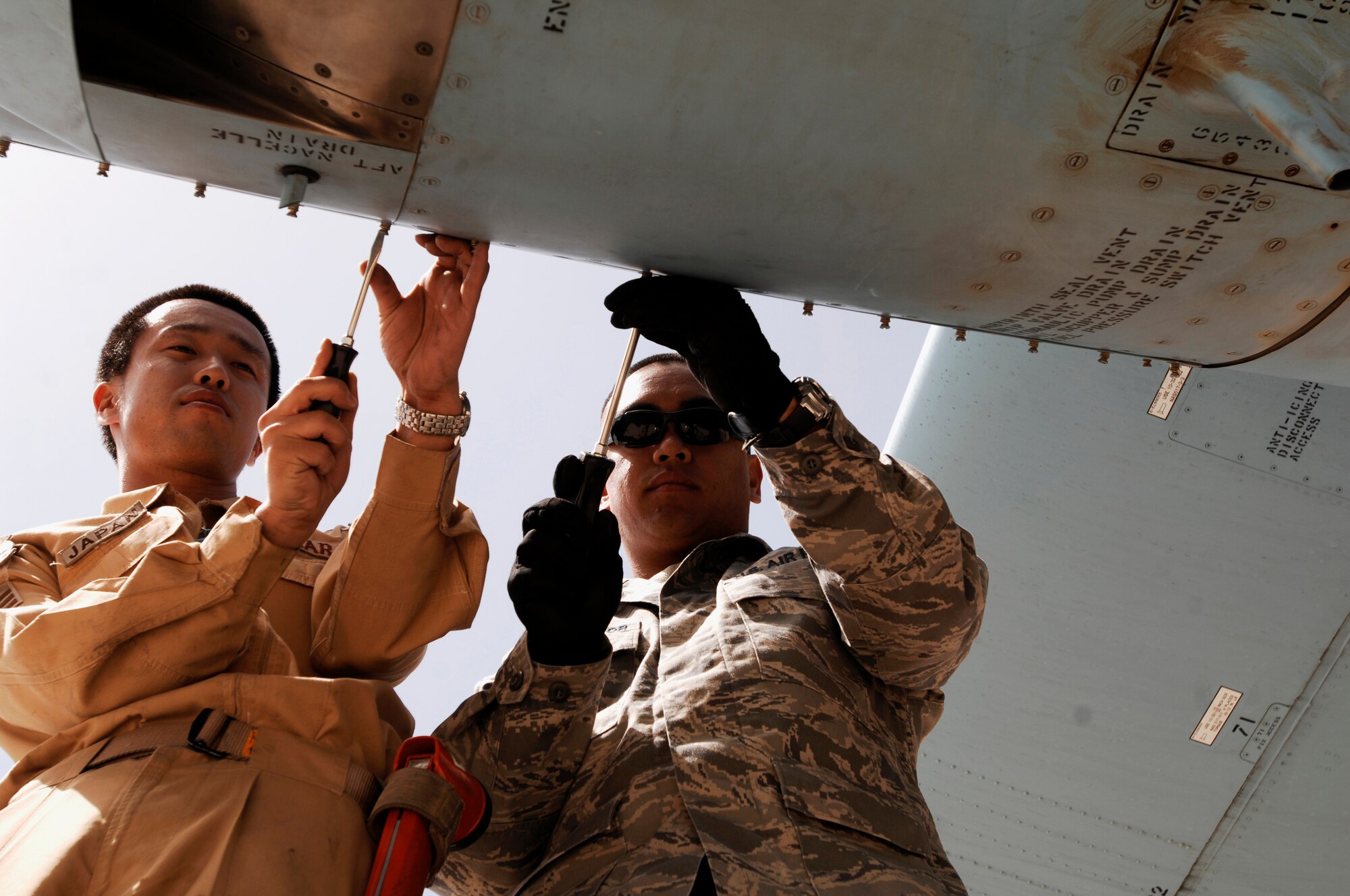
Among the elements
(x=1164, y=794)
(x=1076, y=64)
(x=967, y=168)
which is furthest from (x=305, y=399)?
(x=1164, y=794)

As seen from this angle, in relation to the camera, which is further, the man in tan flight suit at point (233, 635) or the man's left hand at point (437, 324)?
the man's left hand at point (437, 324)

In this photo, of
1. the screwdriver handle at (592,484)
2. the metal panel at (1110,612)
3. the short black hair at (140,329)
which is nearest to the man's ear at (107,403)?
the short black hair at (140,329)

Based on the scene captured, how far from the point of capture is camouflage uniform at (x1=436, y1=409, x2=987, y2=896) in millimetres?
2680

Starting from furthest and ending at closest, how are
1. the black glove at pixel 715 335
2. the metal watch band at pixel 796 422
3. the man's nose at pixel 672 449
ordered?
the man's nose at pixel 672 449, the metal watch band at pixel 796 422, the black glove at pixel 715 335

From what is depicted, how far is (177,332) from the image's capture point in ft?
11.2

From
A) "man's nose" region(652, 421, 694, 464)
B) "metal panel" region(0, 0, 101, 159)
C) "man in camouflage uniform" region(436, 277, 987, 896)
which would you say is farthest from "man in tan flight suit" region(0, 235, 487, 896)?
"man's nose" region(652, 421, 694, 464)

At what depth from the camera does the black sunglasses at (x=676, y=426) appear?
388cm

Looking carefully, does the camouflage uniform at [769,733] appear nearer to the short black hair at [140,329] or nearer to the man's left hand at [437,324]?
the man's left hand at [437,324]

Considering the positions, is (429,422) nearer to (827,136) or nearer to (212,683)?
(212,683)

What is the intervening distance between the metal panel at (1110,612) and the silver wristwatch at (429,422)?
2.37m

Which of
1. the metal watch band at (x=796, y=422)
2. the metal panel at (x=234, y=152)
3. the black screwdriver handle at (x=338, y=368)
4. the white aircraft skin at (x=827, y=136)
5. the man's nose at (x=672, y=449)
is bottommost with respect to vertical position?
the man's nose at (x=672, y=449)

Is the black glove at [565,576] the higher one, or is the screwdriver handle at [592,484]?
the screwdriver handle at [592,484]

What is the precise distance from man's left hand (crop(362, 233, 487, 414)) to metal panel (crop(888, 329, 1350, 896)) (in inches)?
93.5

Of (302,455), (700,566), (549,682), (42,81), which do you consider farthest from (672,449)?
(42,81)
